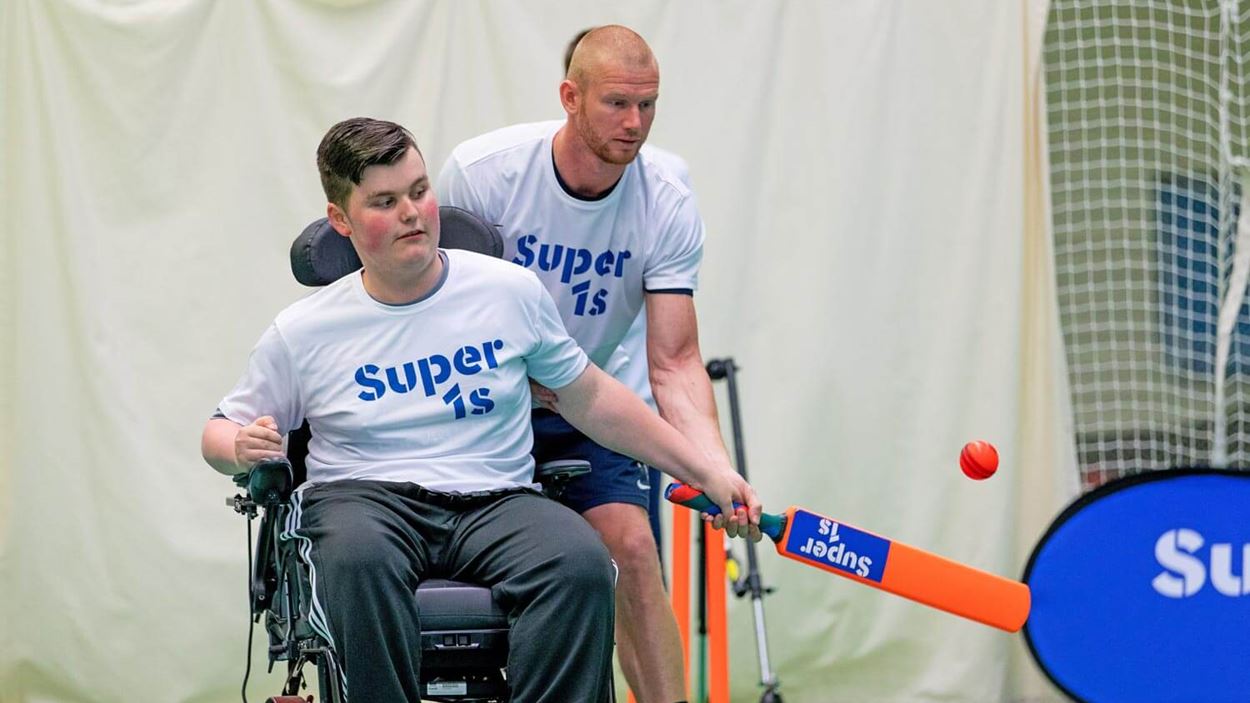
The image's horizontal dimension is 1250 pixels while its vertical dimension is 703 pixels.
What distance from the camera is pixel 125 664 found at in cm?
386

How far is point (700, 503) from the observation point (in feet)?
8.21

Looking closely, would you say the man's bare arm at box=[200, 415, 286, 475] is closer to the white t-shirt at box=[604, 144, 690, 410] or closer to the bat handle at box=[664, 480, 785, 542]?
the bat handle at box=[664, 480, 785, 542]

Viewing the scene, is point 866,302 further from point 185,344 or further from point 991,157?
point 185,344

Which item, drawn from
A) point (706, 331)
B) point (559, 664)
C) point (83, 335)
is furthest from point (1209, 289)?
point (83, 335)

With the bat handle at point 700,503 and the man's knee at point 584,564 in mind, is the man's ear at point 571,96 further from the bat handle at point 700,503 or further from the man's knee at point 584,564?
the man's knee at point 584,564

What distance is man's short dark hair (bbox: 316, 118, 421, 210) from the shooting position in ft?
7.88

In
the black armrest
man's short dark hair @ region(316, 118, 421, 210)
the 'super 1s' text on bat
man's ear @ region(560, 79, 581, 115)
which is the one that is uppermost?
man's ear @ region(560, 79, 581, 115)

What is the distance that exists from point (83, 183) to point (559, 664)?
7.14ft

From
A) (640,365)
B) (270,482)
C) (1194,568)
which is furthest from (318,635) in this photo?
(1194,568)

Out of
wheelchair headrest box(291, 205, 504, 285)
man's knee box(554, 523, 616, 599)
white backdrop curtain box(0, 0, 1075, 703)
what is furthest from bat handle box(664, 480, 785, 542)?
white backdrop curtain box(0, 0, 1075, 703)

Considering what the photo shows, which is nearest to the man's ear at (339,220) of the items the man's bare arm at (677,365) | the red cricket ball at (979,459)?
the man's bare arm at (677,365)

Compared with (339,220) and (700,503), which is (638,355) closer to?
(700,503)

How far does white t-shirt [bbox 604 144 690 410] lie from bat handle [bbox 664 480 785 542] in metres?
0.55

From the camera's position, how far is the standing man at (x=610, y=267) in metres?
2.84
